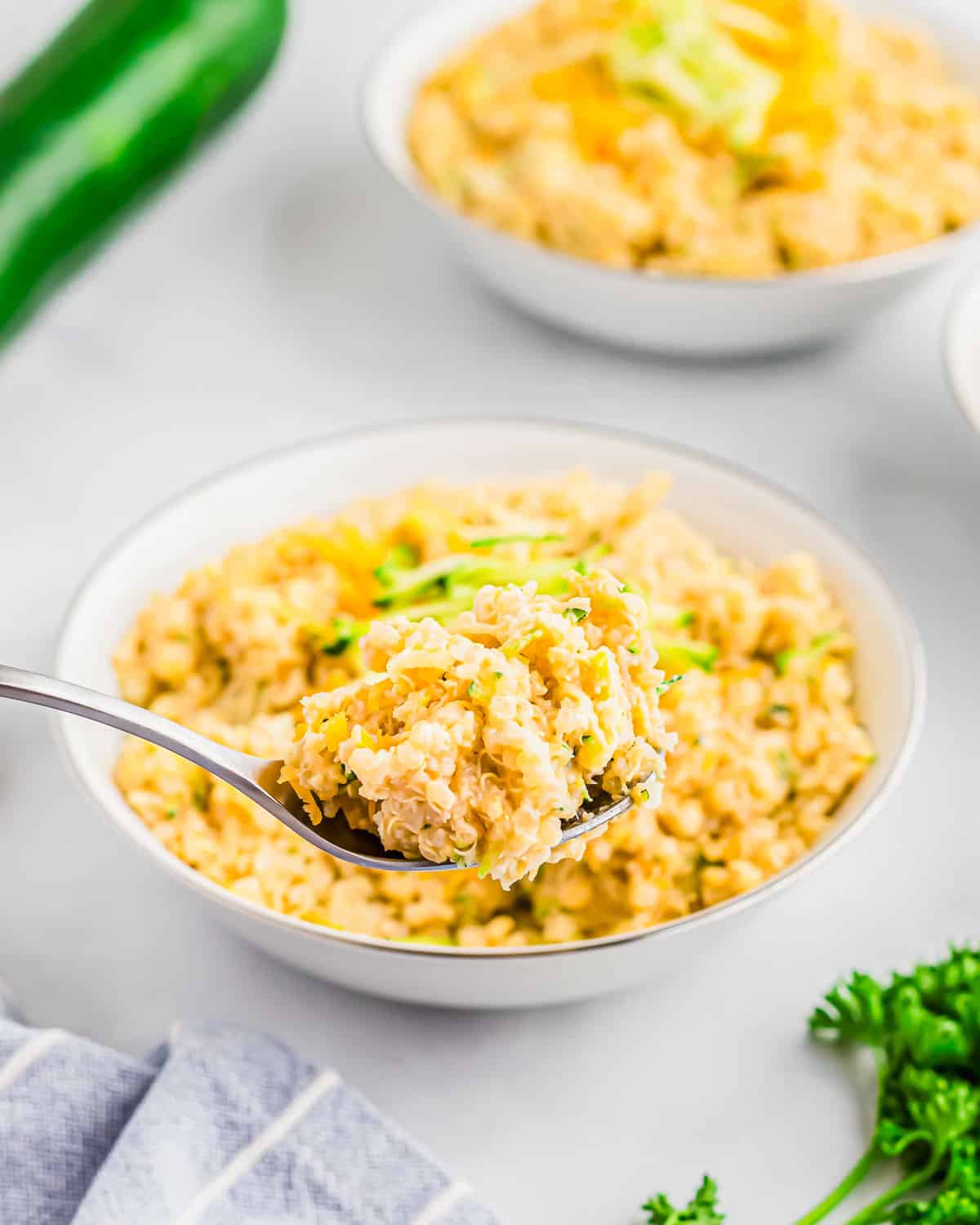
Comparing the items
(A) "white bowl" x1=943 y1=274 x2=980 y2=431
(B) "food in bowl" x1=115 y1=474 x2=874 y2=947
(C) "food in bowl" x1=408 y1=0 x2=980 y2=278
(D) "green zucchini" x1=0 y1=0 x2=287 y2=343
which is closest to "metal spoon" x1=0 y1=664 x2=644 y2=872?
(B) "food in bowl" x1=115 y1=474 x2=874 y2=947

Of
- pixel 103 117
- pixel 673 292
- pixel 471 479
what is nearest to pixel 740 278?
pixel 673 292

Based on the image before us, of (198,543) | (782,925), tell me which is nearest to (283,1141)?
(782,925)

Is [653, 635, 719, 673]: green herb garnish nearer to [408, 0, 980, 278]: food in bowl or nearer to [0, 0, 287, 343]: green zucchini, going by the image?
[408, 0, 980, 278]: food in bowl

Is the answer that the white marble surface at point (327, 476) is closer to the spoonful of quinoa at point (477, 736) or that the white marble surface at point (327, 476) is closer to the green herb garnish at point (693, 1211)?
the green herb garnish at point (693, 1211)

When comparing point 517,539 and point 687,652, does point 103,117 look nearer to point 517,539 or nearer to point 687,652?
point 517,539

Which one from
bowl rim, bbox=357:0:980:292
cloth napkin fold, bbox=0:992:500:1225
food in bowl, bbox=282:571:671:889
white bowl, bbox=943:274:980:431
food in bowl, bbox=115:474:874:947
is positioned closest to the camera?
food in bowl, bbox=282:571:671:889

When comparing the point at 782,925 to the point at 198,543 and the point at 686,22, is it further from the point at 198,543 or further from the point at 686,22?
the point at 686,22
